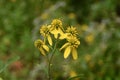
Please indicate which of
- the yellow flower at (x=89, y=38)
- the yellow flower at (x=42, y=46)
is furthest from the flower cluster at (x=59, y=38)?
the yellow flower at (x=89, y=38)

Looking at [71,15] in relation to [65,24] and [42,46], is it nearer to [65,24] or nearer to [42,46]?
[65,24]

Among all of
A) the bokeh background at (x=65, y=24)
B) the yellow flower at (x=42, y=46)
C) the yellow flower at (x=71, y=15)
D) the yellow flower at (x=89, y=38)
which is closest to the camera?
the yellow flower at (x=42, y=46)

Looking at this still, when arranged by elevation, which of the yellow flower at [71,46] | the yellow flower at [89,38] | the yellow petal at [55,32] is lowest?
the yellow flower at [71,46]

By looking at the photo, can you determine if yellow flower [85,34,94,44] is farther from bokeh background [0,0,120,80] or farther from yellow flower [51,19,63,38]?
yellow flower [51,19,63,38]

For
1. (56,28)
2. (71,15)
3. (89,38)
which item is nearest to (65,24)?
(89,38)

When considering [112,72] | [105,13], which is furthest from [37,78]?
[105,13]

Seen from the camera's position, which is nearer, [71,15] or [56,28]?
[56,28]

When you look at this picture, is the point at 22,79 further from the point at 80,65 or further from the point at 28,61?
the point at 80,65

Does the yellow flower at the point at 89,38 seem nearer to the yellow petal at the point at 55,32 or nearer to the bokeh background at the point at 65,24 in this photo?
the bokeh background at the point at 65,24

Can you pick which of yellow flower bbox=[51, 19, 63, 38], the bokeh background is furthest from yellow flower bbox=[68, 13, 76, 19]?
yellow flower bbox=[51, 19, 63, 38]
